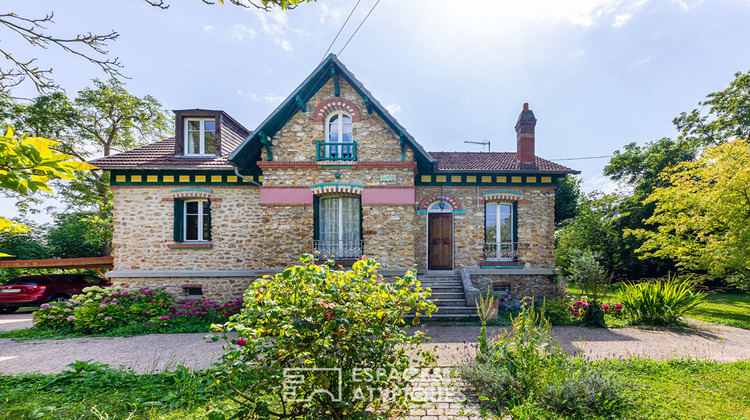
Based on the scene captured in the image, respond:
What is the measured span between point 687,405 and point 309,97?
9.86 metres

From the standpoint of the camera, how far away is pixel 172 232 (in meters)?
9.32

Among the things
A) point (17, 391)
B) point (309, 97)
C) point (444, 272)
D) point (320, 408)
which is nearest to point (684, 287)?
point (444, 272)

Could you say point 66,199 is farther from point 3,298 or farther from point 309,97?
point 309,97

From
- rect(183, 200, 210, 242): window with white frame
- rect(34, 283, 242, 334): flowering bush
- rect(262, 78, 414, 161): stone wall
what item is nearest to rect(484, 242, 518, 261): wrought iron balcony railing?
rect(262, 78, 414, 161): stone wall

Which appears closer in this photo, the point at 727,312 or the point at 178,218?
the point at 727,312

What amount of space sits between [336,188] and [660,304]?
9145 mm

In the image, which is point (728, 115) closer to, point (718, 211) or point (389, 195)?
point (718, 211)

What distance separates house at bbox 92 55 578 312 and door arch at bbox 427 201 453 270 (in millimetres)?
36

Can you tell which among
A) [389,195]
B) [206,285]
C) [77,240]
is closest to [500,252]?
[389,195]

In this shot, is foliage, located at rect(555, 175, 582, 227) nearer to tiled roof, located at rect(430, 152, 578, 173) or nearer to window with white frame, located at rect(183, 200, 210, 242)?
tiled roof, located at rect(430, 152, 578, 173)

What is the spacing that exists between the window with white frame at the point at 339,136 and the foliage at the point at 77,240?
48.6 feet

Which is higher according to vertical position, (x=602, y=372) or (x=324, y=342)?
(x=324, y=342)

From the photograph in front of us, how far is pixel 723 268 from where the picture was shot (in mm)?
8727

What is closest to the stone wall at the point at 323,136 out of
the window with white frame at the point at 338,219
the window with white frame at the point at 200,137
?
the window with white frame at the point at 338,219
